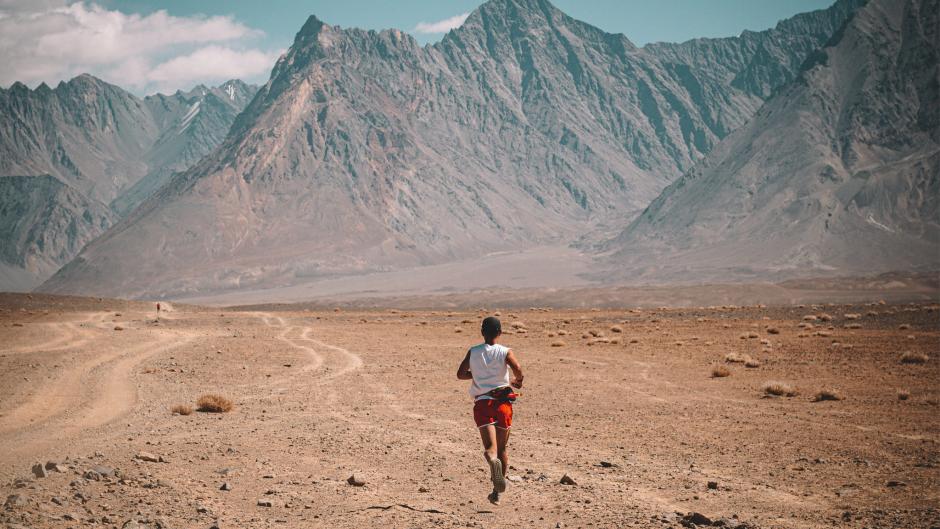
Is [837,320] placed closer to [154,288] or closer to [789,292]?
[789,292]

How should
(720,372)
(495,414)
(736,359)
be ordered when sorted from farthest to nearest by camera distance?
1. (736,359)
2. (720,372)
3. (495,414)

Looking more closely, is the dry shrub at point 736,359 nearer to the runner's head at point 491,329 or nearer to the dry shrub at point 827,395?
the dry shrub at point 827,395

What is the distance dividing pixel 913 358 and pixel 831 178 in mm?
144999

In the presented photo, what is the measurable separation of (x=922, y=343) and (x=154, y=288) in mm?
174713

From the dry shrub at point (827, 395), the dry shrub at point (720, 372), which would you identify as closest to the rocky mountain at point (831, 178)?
the dry shrub at point (720, 372)

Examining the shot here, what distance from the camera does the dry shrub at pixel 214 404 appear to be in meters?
16.2

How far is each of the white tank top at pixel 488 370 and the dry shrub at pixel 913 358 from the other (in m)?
20.3

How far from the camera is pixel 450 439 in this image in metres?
13.7

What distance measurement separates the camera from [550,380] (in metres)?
22.6

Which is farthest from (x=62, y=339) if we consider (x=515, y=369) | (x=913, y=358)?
(x=913, y=358)

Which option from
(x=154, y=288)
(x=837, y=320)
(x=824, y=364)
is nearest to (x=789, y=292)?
(x=837, y=320)

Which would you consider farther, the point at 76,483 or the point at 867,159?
the point at 867,159

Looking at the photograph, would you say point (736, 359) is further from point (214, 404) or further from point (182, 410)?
point (182, 410)

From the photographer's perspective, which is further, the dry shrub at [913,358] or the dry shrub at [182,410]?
the dry shrub at [913,358]
